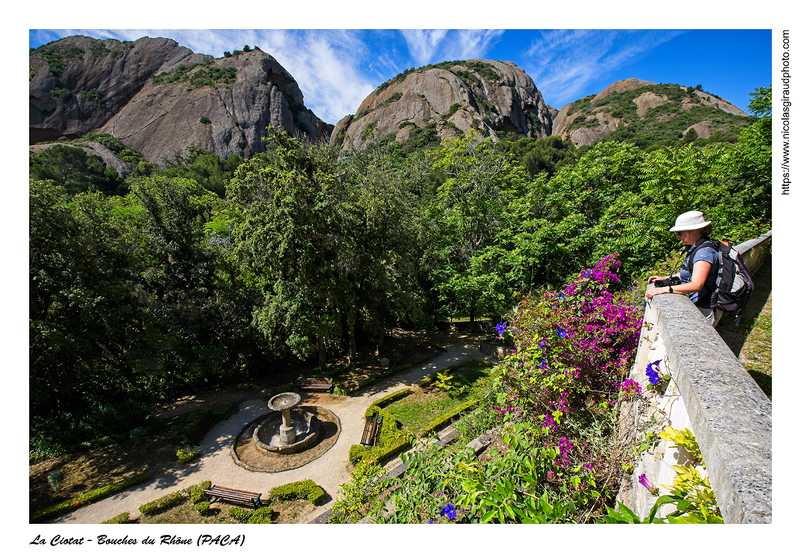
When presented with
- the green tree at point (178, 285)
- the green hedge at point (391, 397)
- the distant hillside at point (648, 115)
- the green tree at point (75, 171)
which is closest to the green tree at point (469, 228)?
the green hedge at point (391, 397)

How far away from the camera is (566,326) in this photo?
14.2 feet

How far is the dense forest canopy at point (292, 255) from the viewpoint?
9.00m

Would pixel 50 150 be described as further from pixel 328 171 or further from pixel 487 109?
pixel 487 109

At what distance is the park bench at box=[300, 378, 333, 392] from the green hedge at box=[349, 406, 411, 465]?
227 centimetres

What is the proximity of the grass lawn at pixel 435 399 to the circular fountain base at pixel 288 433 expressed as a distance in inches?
99.9

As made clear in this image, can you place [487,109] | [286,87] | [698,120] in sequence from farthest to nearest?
1. [286,87]
2. [487,109]
3. [698,120]

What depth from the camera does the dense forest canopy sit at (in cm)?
900

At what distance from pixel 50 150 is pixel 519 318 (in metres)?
54.8

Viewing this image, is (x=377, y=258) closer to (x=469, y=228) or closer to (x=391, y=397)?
(x=469, y=228)

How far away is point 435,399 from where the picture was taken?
460 inches

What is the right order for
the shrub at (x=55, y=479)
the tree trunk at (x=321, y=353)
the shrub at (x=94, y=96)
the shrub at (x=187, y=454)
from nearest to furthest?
the shrub at (x=55, y=479)
the shrub at (x=187, y=454)
the tree trunk at (x=321, y=353)
the shrub at (x=94, y=96)

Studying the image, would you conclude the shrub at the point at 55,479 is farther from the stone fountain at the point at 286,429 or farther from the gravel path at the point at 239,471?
the stone fountain at the point at 286,429

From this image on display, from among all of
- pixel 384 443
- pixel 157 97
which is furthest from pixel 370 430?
pixel 157 97

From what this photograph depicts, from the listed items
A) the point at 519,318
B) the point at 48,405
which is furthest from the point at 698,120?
the point at 48,405
